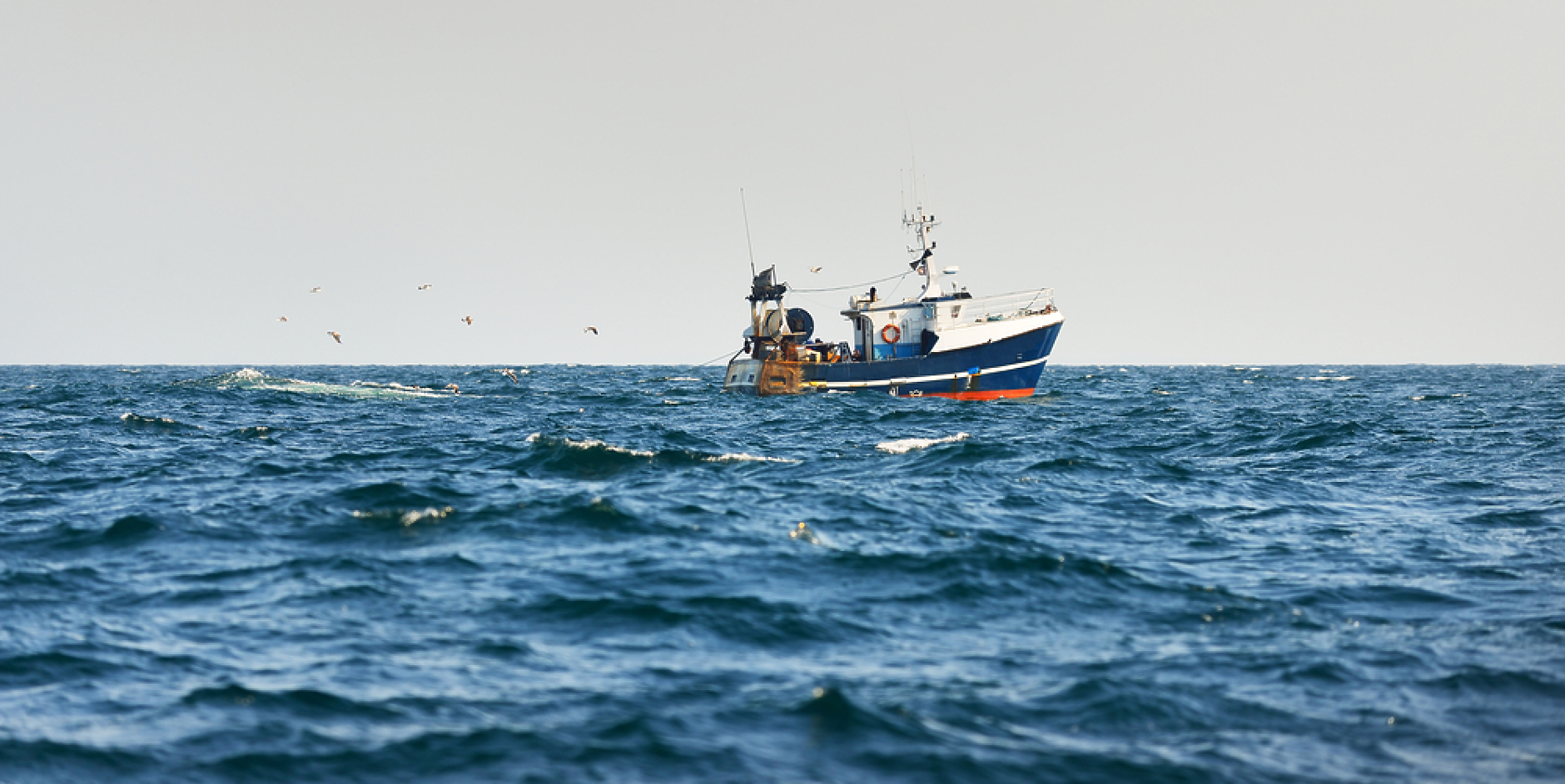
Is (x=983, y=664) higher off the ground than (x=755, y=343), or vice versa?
(x=755, y=343)

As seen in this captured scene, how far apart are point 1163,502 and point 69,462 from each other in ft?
70.4

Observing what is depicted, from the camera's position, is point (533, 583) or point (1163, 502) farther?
point (1163, 502)

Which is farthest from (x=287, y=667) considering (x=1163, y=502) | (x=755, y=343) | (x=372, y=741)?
(x=755, y=343)

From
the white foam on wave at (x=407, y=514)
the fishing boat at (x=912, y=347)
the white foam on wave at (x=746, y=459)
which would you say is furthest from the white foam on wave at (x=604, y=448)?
the fishing boat at (x=912, y=347)

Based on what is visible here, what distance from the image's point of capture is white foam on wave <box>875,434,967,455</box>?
79.7ft

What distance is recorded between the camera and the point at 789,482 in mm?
18672

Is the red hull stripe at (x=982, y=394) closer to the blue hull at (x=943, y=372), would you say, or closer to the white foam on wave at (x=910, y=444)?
the blue hull at (x=943, y=372)

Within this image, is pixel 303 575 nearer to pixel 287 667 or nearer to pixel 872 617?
pixel 287 667

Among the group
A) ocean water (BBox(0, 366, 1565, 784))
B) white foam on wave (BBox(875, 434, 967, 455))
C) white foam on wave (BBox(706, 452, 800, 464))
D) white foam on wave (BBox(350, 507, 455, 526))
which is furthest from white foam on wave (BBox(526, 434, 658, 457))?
white foam on wave (BBox(350, 507, 455, 526))

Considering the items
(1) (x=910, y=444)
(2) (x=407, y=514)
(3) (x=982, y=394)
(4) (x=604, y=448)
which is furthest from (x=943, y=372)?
(2) (x=407, y=514)

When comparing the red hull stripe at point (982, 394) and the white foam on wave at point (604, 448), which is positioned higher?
the red hull stripe at point (982, 394)

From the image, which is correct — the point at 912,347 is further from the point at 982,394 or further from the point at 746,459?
the point at 746,459

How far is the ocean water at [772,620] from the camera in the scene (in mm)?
6621

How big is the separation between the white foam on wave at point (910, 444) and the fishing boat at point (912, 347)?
19557 millimetres
